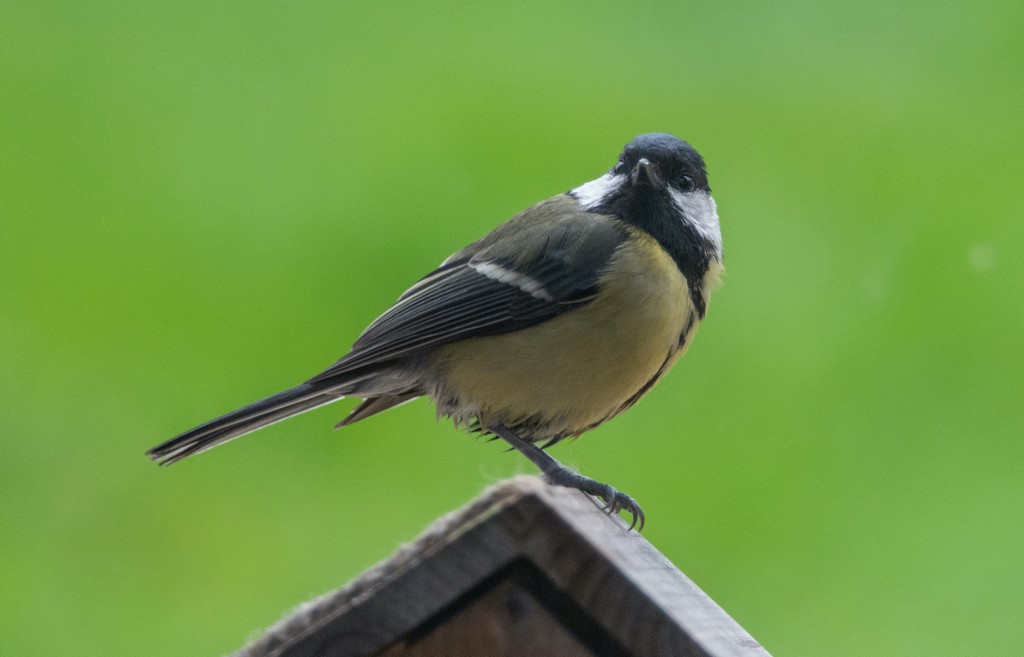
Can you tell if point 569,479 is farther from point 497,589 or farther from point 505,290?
point 497,589

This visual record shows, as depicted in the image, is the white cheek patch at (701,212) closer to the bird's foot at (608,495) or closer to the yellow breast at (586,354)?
the yellow breast at (586,354)

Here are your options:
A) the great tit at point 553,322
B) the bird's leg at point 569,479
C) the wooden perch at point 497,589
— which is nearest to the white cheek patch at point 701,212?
the great tit at point 553,322

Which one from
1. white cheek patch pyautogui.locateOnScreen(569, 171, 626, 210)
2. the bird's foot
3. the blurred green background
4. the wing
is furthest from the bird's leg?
the blurred green background

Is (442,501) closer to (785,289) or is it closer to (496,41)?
(785,289)

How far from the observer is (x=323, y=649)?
144cm

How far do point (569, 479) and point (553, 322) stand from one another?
1.03ft

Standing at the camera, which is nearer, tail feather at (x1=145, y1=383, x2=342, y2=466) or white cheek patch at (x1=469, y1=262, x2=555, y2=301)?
tail feather at (x1=145, y1=383, x2=342, y2=466)

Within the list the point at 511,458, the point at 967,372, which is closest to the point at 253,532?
the point at 511,458

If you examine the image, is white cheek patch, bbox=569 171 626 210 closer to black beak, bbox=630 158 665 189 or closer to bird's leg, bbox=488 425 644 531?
black beak, bbox=630 158 665 189

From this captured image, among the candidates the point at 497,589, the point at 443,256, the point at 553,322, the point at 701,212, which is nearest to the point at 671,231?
the point at 701,212

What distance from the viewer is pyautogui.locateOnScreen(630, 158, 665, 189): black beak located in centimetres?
250

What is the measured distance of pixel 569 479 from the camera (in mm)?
2264

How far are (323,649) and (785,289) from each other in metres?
2.13

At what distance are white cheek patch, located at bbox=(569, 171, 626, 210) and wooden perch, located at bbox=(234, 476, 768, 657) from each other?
3.97 feet
